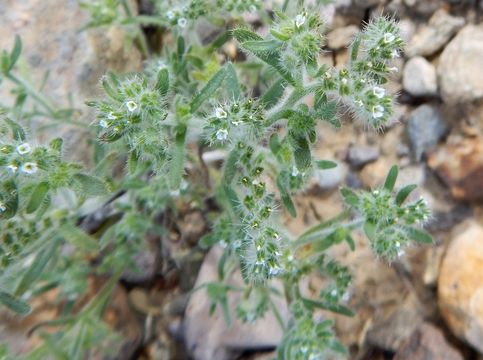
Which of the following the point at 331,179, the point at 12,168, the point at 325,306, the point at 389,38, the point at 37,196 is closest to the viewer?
the point at 389,38

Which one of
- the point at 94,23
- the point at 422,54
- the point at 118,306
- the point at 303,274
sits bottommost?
the point at 118,306

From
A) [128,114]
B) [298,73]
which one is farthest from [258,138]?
[128,114]

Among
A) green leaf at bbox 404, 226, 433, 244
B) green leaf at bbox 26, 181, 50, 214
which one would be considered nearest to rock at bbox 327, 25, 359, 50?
green leaf at bbox 404, 226, 433, 244

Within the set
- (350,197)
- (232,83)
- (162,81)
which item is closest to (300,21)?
(232,83)

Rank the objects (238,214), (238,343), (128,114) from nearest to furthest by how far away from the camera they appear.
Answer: (128,114) < (238,214) < (238,343)

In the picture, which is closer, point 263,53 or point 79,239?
point 263,53

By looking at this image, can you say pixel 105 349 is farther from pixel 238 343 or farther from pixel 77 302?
pixel 238 343

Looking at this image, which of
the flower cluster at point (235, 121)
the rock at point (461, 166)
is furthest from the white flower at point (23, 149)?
the rock at point (461, 166)

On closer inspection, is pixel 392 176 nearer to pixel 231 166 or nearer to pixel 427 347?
pixel 231 166
